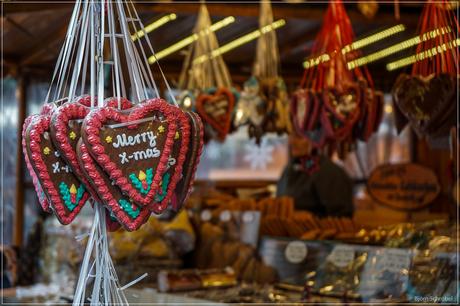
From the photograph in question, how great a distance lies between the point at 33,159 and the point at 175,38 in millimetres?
2445

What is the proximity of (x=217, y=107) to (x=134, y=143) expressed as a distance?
6.64 ft

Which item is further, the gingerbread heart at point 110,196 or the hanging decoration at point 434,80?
the hanging decoration at point 434,80

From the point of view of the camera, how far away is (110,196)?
1.58 metres

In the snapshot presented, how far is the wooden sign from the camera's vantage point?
4594 mm

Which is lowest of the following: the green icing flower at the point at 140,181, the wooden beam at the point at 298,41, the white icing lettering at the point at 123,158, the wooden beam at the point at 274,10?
the green icing flower at the point at 140,181

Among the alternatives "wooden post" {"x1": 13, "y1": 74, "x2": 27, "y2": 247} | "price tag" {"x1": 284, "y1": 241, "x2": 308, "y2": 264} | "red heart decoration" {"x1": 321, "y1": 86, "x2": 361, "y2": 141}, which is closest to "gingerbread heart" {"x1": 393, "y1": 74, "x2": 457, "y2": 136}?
"red heart decoration" {"x1": 321, "y1": 86, "x2": 361, "y2": 141}

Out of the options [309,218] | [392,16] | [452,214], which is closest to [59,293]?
[309,218]

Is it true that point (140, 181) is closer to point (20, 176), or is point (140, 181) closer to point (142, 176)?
point (142, 176)

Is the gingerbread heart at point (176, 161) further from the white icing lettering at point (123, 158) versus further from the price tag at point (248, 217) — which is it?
the price tag at point (248, 217)

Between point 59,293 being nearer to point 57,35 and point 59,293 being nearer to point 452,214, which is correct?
point 57,35

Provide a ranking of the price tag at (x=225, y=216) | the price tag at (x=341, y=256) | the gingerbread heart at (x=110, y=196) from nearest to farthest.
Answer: the gingerbread heart at (x=110, y=196) < the price tag at (x=341, y=256) < the price tag at (x=225, y=216)

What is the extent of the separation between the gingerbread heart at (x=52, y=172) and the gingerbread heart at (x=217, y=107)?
78.5 inches

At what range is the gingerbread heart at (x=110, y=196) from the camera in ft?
5.11

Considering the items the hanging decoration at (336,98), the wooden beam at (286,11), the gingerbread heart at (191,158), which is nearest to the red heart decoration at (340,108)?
the hanging decoration at (336,98)
